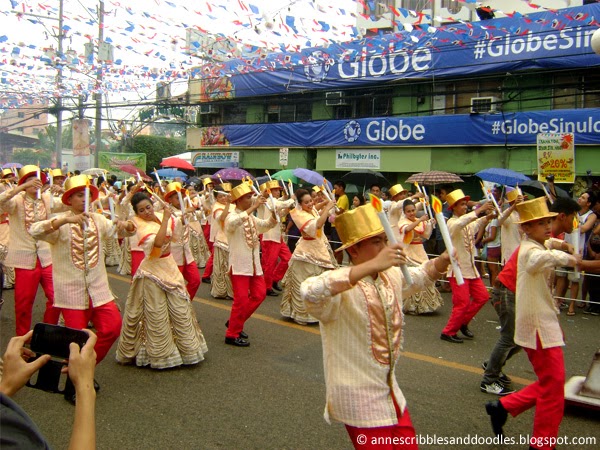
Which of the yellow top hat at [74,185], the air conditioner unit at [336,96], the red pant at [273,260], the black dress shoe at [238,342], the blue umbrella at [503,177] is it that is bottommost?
the black dress shoe at [238,342]

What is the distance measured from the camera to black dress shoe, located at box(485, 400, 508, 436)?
166 inches

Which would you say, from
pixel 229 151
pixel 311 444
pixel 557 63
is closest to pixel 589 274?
pixel 311 444

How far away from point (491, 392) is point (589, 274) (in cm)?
432

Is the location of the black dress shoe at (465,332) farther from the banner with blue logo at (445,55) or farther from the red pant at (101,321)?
the banner with blue logo at (445,55)

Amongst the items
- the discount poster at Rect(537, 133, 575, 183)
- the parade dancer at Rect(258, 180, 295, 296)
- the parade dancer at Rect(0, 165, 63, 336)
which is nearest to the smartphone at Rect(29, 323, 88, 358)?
the parade dancer at Rect(0, 165, 63, 336)

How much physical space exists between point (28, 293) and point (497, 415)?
5068mm

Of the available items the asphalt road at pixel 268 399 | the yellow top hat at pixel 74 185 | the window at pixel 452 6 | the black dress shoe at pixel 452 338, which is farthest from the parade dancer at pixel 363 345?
the window at pixel 452 6

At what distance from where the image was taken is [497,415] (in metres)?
4.23

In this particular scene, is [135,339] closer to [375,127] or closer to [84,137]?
[375,127]

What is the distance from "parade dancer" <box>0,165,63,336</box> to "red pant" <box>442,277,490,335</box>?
451cm

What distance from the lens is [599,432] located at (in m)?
4.46

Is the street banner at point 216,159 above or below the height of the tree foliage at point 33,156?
below

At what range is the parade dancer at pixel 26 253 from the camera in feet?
21.0

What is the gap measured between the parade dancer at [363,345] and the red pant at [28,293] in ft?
13.6
